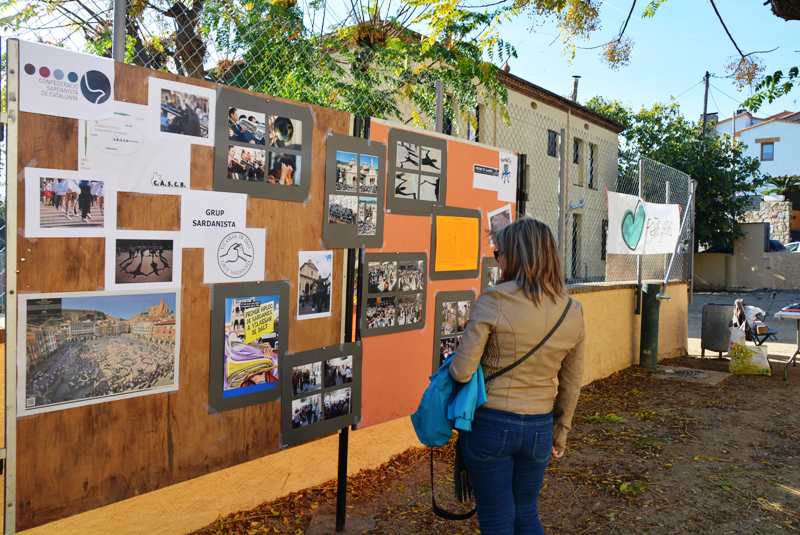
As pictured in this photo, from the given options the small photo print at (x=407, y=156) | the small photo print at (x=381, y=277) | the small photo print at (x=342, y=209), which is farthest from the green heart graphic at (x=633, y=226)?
the small photo print at (x=342, y=209)

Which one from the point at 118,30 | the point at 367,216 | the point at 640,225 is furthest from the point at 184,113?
the point at 640,225

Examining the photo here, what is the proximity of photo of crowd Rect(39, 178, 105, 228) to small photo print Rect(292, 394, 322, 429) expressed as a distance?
133cm

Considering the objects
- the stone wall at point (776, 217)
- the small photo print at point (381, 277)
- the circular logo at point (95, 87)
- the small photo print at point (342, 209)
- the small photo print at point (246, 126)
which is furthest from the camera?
the stone wall at point (776, 217)

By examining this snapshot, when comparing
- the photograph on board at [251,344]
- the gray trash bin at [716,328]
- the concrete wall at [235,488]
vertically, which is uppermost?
the photograph on board at [251,344]

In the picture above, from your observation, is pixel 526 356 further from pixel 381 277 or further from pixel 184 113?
pixel 184 113

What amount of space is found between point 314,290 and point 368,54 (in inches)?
146

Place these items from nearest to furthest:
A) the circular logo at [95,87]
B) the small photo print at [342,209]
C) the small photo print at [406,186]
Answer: the circular logo at [95,87] → the small photo print at [342,209] → the small photo print at [406,186]

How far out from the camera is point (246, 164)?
108 inches

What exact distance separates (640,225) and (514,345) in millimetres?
6684

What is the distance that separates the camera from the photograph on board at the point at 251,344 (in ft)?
9.01

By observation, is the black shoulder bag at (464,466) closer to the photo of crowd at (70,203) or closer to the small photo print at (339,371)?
the small photo print at (339,371)

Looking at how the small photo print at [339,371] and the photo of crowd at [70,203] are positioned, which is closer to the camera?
the photo of crowd at [70,203]

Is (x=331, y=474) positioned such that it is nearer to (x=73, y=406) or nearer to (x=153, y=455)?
(x=153, y=455)

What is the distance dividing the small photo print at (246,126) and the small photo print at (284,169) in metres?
0.11
